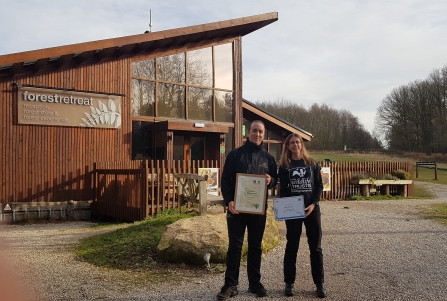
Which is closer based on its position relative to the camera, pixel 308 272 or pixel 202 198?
Answer: pixel 308 272

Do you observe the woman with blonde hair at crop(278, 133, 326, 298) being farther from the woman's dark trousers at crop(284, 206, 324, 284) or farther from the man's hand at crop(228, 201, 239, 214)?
the man's hand at crop(228, 201, 239, 214)

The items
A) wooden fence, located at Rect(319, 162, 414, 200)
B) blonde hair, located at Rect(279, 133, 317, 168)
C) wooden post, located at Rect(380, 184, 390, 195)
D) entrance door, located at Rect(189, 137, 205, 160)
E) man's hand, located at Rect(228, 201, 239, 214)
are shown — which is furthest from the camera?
wooden post, located at Rect(380, 184, 390, 195)

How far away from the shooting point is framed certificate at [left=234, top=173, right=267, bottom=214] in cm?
510

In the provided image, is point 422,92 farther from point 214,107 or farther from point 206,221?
point 206,221

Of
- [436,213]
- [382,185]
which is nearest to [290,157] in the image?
[436,213]

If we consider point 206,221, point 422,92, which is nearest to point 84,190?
point 206,221

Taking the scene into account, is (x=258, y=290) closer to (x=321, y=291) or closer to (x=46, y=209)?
(x=321, y=291)

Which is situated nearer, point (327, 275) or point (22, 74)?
point (327, 275)

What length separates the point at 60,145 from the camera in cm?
1311

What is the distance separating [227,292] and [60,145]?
9742 millimetres

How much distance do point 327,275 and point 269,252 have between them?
1.59 meters

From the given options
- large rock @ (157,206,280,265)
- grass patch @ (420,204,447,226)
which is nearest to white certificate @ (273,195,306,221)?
large rock @ (157,206,280,265)

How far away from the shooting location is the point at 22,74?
12.5m

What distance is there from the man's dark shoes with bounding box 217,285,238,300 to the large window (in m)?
10.6
